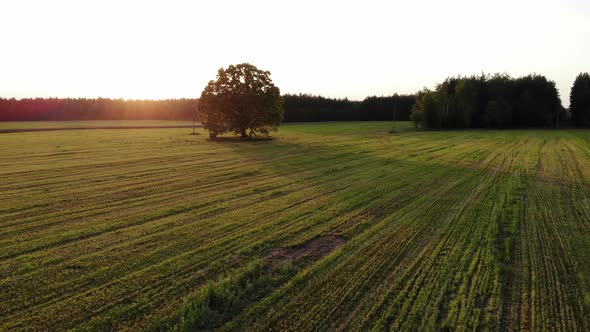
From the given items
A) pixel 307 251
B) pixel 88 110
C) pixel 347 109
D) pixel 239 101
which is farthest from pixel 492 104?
pixel 88 110

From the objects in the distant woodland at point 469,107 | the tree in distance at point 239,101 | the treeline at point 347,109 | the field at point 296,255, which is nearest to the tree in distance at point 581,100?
the distant woodland at point 469,107

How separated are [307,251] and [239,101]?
1252 inches

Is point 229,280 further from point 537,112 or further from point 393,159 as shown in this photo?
point 537,112

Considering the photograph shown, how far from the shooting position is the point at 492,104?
211 feet

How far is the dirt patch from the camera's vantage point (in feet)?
21.2

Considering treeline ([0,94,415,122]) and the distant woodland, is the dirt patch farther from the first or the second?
treeline ([0,94,415,122])

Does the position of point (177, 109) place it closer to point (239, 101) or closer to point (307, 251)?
point (239, 101)

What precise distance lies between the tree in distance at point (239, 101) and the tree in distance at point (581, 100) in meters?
62.8

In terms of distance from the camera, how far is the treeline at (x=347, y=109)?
282 feet

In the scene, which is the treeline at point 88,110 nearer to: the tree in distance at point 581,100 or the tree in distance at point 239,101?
the tree in distance at point 239,101

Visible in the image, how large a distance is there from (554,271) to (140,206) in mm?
9742

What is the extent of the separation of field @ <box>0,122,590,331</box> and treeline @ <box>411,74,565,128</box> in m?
51.0

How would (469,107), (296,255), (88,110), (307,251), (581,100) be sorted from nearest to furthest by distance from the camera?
(296,255)
(307,251)
(469,107)
(581,100)
(88,110)

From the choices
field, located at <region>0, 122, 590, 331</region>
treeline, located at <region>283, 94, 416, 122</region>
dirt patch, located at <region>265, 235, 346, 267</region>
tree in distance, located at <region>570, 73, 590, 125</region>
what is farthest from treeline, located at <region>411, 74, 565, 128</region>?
dirt patch, located at <region>265, 235, 346, 267</region>
